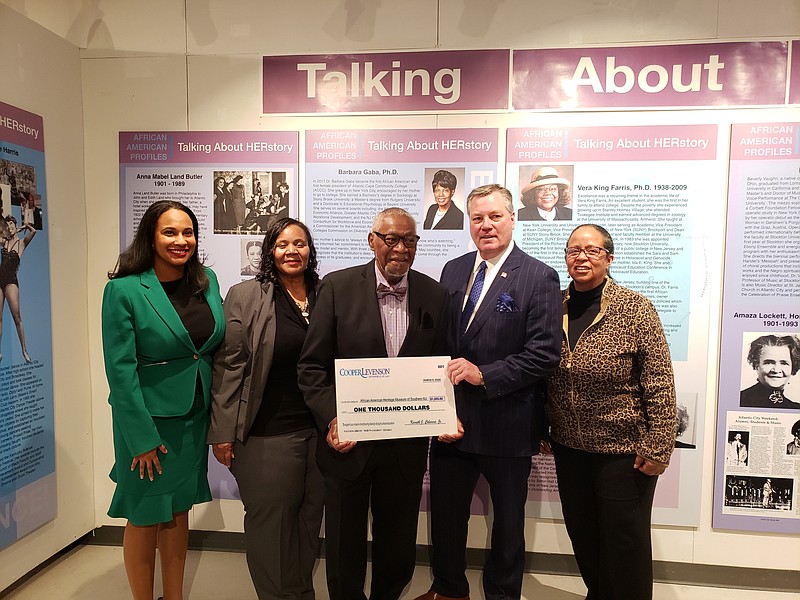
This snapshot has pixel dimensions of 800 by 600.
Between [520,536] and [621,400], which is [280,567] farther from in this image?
[621,400]

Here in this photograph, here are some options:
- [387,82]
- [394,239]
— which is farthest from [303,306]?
[387,82]

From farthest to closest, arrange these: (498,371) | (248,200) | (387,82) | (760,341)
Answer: (248,200), (387,82), (760,341), (498,371)

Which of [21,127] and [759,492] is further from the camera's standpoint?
[759,492]

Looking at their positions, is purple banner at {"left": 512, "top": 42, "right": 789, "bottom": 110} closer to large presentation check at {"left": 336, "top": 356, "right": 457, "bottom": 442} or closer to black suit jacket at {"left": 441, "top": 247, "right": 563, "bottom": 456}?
black suit jacket at {"left": 441, "top": 247, "right": 563, "bottom": 456}

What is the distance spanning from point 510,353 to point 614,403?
1.57 feet

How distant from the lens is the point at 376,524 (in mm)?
2229

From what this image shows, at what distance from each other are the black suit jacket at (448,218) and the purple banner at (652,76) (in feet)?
2.20

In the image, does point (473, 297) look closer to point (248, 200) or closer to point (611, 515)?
point (611, 515)

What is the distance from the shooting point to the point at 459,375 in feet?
6.83

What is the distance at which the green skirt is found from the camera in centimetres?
216

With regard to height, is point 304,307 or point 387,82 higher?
point 387,82

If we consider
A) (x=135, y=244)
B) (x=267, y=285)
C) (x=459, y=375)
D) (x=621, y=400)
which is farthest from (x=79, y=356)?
(x=621, y=400)

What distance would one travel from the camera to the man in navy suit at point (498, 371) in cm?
211

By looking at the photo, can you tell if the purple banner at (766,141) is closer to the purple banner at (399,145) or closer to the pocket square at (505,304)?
the purple banner at (399,145)
